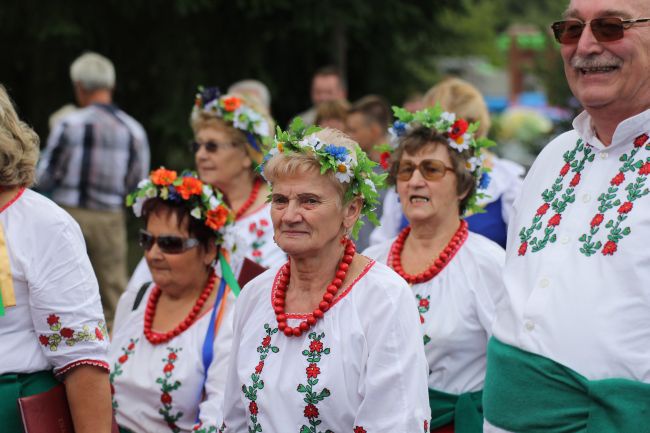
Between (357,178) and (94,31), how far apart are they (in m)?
9.93

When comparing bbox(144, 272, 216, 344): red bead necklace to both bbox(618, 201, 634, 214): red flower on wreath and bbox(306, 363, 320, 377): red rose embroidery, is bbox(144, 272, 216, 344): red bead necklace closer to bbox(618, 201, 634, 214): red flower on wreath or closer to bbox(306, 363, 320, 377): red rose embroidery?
bbox(306, 363, 320, 377): red rose embroidery

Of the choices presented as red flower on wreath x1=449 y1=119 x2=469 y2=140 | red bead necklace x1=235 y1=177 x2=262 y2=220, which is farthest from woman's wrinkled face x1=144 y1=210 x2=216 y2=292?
red bead necklace x1=235 y1=177 x2=262 y2=220

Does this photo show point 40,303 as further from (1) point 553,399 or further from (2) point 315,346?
(1) point 553,399

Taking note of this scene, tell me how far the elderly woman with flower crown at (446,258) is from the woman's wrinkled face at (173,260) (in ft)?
2.66

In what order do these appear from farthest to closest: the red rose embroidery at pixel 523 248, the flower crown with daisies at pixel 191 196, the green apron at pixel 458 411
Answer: the flower crown with daisies at pixel 191 196 < the green apron at pixel 458 411 < the red rose embroidery at pixel 523 248

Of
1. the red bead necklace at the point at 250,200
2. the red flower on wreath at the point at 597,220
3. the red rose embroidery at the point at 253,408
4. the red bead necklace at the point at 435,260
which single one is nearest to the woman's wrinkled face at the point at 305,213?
the red rose embroidery at the point at 253,408

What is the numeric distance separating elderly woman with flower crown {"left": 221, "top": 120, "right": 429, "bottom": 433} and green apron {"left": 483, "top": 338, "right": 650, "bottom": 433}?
0.25m

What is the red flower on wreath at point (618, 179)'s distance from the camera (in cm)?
325

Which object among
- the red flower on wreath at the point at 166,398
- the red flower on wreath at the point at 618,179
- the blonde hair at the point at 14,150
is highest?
the blonde hair at the point at 14,150

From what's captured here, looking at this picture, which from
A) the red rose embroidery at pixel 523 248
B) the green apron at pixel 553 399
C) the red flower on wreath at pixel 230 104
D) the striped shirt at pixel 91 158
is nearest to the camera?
the green apron at pixel 553 399

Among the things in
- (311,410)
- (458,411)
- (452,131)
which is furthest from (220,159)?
(311,410)

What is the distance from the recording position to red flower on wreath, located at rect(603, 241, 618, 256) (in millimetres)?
3115

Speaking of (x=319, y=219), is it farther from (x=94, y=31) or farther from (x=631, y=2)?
(x=94, y=31)

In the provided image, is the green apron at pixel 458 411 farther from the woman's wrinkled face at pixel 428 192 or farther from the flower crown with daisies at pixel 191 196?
the flower crown with daisies at pixel 191 196
